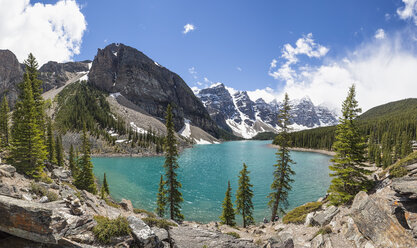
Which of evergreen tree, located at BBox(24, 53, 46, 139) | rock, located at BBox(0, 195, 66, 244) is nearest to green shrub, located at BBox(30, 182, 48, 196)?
rock, located at BBox(0, 195, 66, 244)

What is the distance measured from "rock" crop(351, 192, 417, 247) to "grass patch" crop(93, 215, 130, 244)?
13.3 metres

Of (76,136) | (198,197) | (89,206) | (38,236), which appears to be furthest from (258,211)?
(76,136)

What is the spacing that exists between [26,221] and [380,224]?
51.5 ft

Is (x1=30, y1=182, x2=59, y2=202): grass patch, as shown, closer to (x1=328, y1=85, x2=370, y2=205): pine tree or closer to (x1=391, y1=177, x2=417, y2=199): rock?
(x1=391, y1=177, x2=417, y2=199): rock

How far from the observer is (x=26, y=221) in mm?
5285

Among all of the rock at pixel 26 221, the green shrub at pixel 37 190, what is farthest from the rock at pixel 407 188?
the green shrub at pixel 37 190

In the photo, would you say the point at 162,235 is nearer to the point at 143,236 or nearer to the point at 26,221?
the point at 143,236

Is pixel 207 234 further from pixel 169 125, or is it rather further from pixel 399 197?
pixel 169 125

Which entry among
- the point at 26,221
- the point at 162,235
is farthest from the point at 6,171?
the point at 162,235

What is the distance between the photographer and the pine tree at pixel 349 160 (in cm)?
1723

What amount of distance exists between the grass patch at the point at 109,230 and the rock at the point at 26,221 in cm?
389

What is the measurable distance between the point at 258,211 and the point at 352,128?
21.3 metres

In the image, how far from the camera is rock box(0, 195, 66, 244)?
5094 millimetres

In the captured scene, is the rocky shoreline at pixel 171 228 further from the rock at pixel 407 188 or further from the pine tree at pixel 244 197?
the pine tree at pixel 244 197
